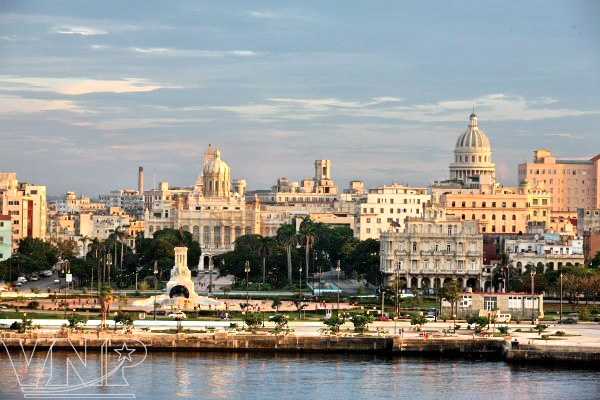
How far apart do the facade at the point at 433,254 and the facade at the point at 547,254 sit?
429cm

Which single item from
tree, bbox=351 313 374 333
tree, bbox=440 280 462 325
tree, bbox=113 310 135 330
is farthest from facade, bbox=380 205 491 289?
tree, bbox=113 310 135 330

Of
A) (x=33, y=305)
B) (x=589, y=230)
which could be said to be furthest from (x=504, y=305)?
(x=589, y=230)

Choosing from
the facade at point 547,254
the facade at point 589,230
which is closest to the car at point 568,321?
the facade at point 547,254

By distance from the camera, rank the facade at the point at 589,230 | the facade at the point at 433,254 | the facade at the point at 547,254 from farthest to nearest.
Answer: the facade at the point at 589,230
the facade at the point at 547,254
the facade at the point at 433,254

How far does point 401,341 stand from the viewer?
351 ft

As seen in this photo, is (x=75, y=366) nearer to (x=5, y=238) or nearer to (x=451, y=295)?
(x=451, y=295)

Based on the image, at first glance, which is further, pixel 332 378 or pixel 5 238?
pixel 5 238

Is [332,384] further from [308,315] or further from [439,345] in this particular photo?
[308,315]

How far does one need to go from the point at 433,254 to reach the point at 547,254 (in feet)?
35.3

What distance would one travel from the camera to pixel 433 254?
160750 mm

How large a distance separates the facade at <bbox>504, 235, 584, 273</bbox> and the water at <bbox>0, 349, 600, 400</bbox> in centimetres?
5967

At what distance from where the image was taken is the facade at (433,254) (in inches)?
6314

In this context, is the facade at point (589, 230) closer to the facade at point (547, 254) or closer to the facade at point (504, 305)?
the facade at point (547, 254)

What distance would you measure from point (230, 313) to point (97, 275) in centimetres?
4100
